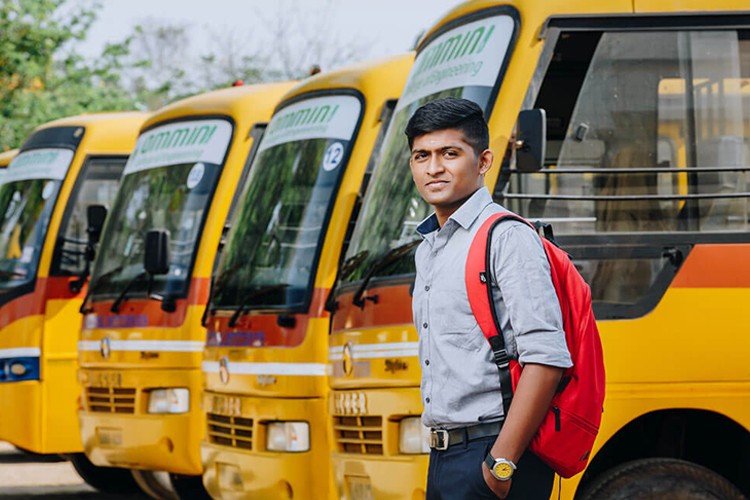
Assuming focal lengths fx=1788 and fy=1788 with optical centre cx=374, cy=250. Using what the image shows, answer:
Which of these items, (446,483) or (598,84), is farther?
(598,84)

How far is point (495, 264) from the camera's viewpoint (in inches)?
176

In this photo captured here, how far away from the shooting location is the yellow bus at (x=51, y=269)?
12922 mm

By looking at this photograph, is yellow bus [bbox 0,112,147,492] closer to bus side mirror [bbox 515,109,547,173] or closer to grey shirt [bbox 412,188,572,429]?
bus side mirror [bbox 515,109,547,173]

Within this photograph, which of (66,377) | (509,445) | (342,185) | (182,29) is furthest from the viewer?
(182,29)

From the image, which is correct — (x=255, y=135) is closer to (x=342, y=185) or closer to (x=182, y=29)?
(x=342, y=185)

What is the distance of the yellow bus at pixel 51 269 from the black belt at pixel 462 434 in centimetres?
852

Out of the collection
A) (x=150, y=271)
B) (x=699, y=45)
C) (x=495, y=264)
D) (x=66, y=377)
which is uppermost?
(x=699, y=45)

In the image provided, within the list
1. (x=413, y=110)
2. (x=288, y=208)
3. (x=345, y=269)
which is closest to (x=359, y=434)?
(x=345, y=269)

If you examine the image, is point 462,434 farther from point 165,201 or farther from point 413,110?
point 165,201

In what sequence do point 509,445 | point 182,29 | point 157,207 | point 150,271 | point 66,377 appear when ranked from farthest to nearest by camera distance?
point 182,29 → point 66,377 → point 157,207 → point 150,271 → point 509,445

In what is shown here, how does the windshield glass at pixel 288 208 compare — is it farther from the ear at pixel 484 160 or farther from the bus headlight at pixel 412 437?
the ear at pixel 484 160

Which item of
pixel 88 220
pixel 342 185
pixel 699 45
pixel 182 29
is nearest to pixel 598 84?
pixel 699 45

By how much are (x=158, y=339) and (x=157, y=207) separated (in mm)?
1115

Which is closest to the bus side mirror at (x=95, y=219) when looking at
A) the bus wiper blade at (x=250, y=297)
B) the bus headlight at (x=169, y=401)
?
the bus headlight at (x=169, y=401)
